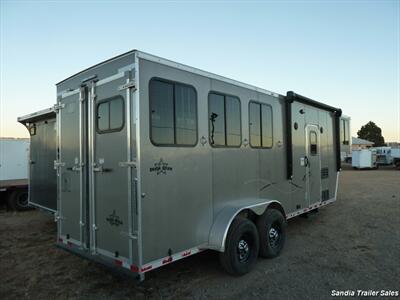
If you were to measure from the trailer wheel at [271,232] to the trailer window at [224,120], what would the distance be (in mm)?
1308

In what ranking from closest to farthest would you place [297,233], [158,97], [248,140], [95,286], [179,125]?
[158,97] → [179,125] → [95,286] → [248,140] → [297,233]

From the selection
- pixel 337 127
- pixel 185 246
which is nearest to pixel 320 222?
pixel 337 127

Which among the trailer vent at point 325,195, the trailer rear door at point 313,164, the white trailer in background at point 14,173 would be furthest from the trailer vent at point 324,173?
the white trailer in background at point 14,173

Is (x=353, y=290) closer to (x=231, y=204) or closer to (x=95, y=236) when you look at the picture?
(x=231, y=204)

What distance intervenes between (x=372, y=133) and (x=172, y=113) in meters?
75.2

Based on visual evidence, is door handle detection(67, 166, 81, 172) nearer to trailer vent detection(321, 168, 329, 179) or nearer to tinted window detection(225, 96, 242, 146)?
tinted window detection(225, 96, 242, 146)

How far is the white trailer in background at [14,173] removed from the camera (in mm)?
10680

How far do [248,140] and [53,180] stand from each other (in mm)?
4900

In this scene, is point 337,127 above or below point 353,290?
above

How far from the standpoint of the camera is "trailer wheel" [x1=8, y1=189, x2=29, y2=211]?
10641 mm

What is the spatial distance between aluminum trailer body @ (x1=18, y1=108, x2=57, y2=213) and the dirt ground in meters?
1.02

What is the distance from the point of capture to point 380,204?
10594 mm

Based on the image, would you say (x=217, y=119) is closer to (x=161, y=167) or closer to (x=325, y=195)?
(x=161, y=167)

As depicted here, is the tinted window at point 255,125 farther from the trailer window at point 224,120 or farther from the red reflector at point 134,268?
the red reflector at point 134,268
